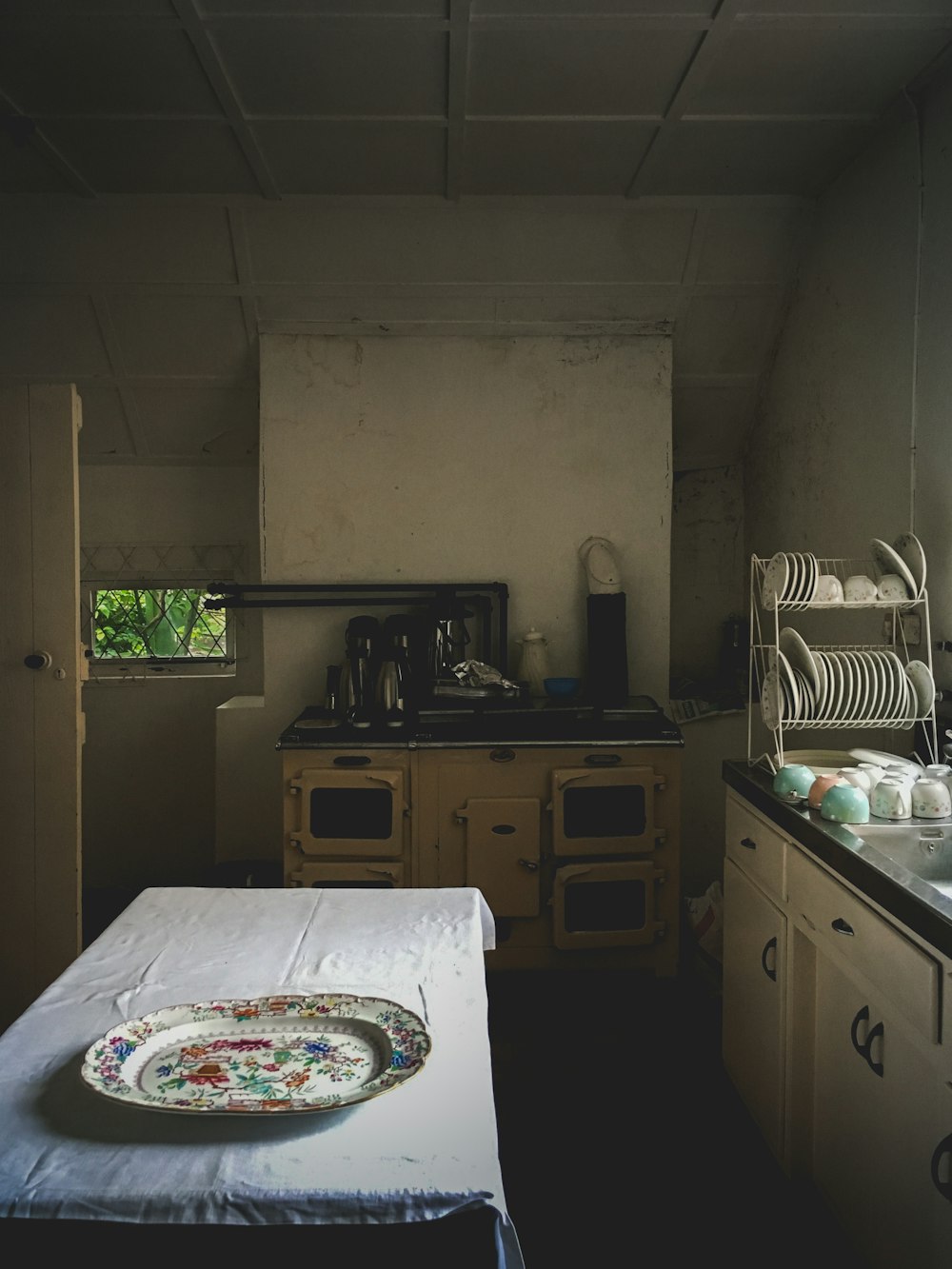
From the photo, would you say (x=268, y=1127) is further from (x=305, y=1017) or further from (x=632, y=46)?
(x=632, y=46)

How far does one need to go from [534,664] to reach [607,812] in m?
0.75

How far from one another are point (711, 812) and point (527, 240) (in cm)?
240

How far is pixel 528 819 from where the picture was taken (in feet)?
10.6

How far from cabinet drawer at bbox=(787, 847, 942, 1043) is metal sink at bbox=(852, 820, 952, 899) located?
13 cm

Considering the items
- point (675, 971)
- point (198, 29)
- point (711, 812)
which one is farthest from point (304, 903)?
point (711, 812)

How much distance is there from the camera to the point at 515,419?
385 centimetres

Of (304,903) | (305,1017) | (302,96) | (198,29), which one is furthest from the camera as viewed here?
(302,96)

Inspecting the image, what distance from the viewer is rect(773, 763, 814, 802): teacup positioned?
2.18m

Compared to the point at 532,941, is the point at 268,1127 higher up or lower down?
higher up

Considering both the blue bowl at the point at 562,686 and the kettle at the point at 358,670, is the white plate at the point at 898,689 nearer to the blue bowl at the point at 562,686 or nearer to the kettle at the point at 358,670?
the blue bowl at the point at 562,686

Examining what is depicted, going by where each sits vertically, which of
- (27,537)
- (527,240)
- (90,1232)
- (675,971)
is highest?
(527,240)

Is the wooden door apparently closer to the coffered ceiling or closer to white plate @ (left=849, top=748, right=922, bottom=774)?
the coffered ceiling

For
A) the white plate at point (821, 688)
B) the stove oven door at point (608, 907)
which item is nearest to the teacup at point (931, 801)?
the white plate at point (821, 688)

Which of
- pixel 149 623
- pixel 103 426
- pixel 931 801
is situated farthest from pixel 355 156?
pixel 931 801
